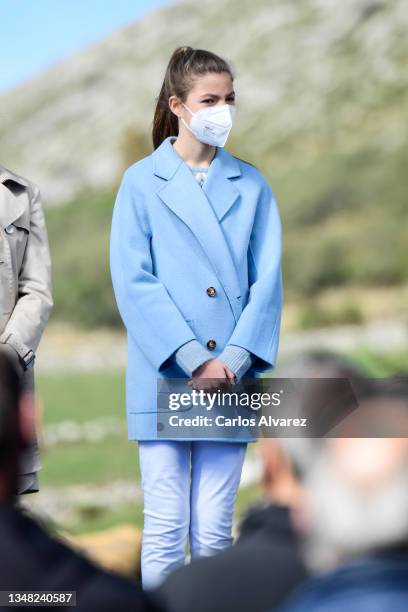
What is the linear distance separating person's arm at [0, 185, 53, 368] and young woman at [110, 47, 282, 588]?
255 mm

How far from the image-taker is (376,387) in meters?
1.84

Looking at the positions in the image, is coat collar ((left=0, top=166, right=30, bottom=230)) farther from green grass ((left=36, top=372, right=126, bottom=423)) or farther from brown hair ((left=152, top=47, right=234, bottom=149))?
green grass ((left=36, top=372, right=126, bottom=423))

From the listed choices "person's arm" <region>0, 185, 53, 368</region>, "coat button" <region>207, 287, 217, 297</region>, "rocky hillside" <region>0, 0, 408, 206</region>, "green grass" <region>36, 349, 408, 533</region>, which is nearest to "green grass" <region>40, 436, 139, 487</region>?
"green grass" <region>36, 349, 408, 533</region>

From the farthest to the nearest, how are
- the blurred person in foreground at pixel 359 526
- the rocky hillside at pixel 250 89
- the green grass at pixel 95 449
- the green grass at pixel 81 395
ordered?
1. the rocky hillside at pixel 250 89
2. the green grass at pixel 81 395
3. the green grass at pixel 95 449
4. the blurred person in foreground at pixel 359 526

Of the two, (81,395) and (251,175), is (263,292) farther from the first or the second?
(81,395)

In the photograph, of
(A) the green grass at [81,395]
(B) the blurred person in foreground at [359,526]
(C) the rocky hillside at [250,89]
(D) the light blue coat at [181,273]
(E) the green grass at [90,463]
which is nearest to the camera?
(B) the blurred person in foreground at [359,526]

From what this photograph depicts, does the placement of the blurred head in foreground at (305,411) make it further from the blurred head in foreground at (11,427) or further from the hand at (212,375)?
the hand at (212,375)

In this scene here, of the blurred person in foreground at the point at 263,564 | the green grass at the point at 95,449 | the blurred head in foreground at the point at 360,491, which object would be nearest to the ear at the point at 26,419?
the blurred person in foreground at the point at 263,564

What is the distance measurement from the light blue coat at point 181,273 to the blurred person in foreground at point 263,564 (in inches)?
57.5

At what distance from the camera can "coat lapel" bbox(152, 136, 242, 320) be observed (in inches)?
135

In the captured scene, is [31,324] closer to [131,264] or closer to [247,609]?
[131,264]

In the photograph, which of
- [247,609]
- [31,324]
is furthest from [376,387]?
[31,324]

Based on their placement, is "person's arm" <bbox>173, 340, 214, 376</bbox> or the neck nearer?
"person's arm" <bbox>173, 340, 214, 376</bbox>

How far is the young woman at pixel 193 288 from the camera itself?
3.32m
